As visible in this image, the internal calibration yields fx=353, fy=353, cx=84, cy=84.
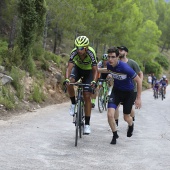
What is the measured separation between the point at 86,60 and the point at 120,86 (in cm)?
89

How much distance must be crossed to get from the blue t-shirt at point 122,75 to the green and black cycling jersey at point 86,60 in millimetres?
355

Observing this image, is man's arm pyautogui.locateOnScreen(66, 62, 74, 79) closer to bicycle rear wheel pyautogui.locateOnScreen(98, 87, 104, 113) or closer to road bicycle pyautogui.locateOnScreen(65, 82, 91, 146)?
road bicycle pyautogui.locateOnScreen(65, 82, 91, 146)

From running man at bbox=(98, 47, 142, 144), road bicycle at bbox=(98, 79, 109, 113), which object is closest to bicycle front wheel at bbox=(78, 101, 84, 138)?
running man at bbox=(98, 47, 142, 144)

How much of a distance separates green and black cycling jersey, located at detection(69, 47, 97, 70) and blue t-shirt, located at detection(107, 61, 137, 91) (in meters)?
0.35

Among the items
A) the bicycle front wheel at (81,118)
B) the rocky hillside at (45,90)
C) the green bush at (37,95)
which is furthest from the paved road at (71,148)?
the green bush at (37,95)

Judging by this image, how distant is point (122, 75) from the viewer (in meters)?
6.93

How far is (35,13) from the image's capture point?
45.4ft

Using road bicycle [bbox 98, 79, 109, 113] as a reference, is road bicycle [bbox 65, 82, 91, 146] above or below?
above

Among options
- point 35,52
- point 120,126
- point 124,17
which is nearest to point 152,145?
point 120,126

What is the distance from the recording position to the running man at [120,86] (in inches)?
268

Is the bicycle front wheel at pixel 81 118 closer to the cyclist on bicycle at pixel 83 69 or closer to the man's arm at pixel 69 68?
the cyclist on bicycle at pixel 83 69

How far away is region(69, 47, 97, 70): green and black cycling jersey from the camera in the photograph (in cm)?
708

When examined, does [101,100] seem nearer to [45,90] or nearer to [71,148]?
[45,90]

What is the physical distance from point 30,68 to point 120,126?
5281 mm
